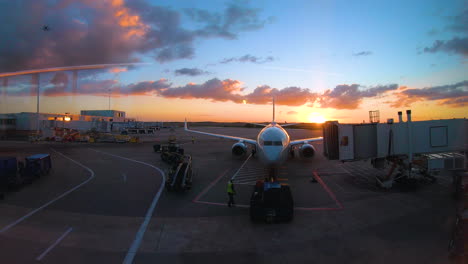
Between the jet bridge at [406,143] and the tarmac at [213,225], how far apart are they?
1883mm

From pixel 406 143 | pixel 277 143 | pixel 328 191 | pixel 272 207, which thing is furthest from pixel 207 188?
pixel 406 143

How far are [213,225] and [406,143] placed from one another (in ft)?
48.3

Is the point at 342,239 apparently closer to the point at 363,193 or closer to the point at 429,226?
the point at 429,226

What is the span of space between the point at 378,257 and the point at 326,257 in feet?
5.68

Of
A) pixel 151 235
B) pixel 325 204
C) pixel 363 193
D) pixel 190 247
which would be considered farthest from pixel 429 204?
pixel 151 235

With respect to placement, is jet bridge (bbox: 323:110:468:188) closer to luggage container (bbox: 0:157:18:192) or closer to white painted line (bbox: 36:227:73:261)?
white painted line (bbox: 36:227:73:261)

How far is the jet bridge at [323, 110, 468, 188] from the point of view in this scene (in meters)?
17.1

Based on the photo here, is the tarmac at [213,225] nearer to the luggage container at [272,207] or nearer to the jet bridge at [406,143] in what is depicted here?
the luggage container at [272,207]

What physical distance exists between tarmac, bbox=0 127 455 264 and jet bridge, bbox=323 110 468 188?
6.18ft

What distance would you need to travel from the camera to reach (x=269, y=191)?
40.5 feet

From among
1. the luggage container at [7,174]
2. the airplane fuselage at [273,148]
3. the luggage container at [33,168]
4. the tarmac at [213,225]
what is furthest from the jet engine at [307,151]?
the luggage container at [7,174]

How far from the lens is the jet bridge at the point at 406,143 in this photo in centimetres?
1709

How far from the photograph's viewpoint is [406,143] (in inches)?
683

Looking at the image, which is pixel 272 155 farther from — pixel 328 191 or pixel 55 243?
pixel 55 243
